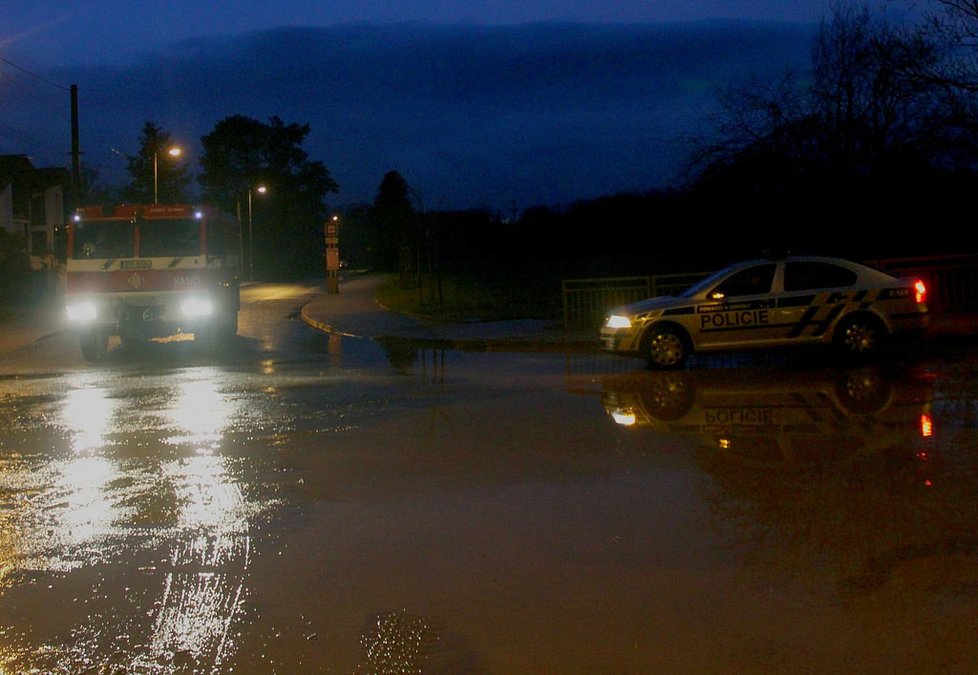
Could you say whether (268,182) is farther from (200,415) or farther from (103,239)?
(200,415)

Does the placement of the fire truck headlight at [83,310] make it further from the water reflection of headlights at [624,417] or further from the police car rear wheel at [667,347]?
the water reflection of headlights at [624,417]

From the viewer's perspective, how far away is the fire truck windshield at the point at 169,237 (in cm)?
2112

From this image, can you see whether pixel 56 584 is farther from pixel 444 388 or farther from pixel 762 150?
pixel 762 150

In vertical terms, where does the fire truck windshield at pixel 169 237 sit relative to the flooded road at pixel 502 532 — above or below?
above

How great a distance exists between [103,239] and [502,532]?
1569cm

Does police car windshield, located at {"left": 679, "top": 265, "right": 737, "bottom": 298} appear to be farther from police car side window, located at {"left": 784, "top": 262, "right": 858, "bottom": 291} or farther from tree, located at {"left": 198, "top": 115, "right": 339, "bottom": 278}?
tree, located at {"left": 198, "top": 115, "right": 339, "bottom": 278}

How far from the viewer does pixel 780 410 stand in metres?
12.2

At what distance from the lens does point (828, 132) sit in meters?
29.4

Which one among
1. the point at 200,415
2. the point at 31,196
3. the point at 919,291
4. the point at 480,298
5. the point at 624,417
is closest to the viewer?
the point at 624,417

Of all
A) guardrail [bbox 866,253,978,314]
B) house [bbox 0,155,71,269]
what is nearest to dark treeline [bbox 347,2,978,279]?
guardrail [bbox 866,253,978,314]

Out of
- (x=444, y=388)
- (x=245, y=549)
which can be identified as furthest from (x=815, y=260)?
(x=245, y=549)

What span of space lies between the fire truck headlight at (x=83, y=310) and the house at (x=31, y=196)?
51.3 m

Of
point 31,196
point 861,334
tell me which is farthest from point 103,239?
point 31,196

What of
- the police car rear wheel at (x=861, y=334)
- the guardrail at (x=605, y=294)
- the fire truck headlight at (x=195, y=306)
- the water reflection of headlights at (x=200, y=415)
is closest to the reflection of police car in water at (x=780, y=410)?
the police car rear wheel at (x=861, y=334)
